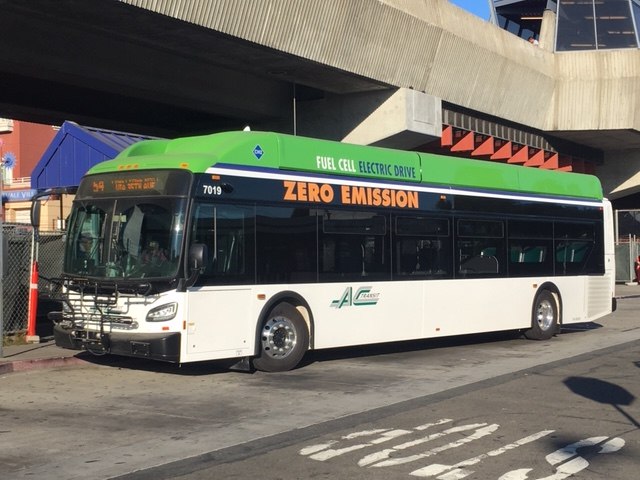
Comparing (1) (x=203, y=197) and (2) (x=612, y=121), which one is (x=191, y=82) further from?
(2) (x=612, y=121)

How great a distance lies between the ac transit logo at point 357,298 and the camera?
41.9 ft

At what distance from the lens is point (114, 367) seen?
1270cm

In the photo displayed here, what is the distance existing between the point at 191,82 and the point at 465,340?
8767mm

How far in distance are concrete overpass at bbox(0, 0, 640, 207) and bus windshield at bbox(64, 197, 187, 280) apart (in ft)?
15.4

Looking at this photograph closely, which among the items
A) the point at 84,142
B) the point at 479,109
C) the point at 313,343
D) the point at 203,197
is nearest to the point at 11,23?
the point at 84,142

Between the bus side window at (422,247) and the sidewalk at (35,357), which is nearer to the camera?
the sidewalk at (35,357)

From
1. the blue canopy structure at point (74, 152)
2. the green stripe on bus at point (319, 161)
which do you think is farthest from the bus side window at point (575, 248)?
the blue canopy structure at point (74, 152)

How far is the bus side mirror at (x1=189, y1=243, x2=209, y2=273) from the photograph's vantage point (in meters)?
10.5

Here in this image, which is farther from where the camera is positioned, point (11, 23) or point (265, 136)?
point (11, 23)

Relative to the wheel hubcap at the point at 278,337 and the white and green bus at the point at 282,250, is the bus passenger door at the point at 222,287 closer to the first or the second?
the white and green bus at the point at 282,250

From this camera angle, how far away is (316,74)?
2031cm

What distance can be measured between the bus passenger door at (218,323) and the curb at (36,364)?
3035 millimetres

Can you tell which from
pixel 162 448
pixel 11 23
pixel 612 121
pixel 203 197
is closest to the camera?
pixel 162 448

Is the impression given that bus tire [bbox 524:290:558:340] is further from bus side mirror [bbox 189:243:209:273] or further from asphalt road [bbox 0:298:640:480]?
bus side mirror [bbox 189:243:209:273]
